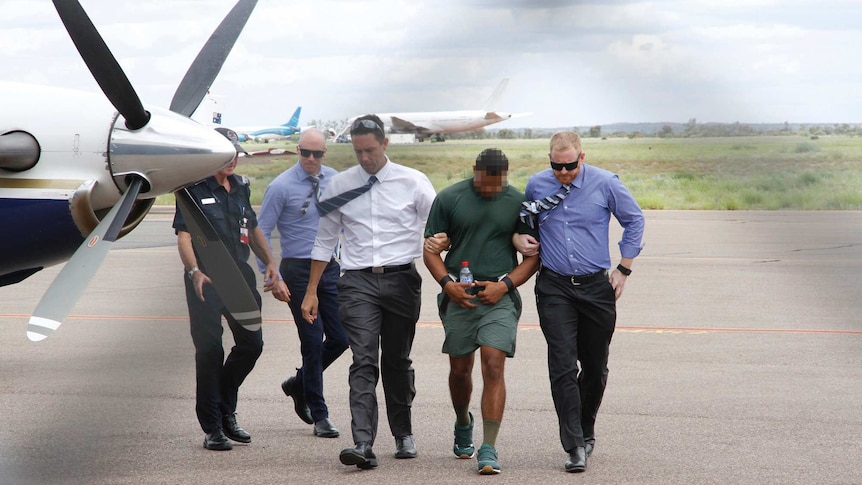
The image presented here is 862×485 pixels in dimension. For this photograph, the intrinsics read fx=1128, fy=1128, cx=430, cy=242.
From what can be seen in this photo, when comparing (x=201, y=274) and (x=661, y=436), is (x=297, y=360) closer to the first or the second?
(x=201, y=274)

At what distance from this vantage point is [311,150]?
6.46 m

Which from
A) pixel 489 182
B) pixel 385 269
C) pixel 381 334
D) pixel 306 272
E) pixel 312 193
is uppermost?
pixel 489 182

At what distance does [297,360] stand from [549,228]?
3333 millimetres

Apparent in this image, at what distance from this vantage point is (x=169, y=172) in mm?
5266

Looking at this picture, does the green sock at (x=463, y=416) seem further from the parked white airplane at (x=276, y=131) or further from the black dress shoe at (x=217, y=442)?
the parked white airplane at (x=276, y=131)

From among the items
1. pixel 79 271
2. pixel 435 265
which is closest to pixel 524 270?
pixel 435 265

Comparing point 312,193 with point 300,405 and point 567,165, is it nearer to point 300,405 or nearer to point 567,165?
point 300,405

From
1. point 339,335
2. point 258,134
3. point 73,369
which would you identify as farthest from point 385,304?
point 258,134

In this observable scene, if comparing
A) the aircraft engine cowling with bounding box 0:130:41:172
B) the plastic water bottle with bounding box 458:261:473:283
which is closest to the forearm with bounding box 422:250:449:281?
the plastic water bottle with bounding box 458:261:473:283

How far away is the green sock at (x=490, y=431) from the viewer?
5.38 m

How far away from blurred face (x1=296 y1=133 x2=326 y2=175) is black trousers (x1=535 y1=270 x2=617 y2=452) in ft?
5.20

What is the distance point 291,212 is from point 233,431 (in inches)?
51.4

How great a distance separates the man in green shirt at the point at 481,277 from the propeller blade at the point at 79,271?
4.88ft

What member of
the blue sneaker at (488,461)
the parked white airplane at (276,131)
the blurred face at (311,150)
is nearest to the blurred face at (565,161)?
the blue sneaker at (488,461)
